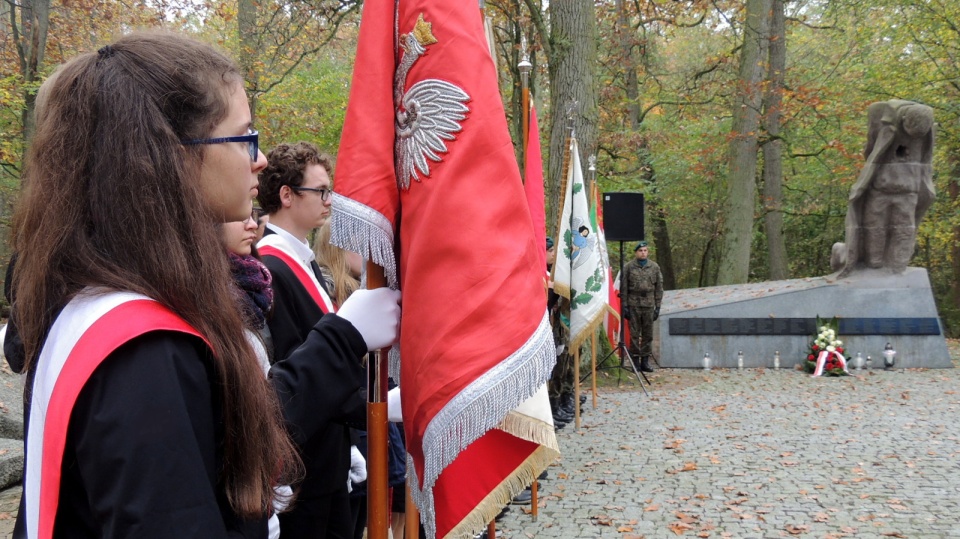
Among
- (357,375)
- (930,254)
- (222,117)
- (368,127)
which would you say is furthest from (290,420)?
(930,254)

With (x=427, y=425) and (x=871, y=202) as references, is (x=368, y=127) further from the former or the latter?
(x=871, y=202)

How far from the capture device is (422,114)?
2.10m

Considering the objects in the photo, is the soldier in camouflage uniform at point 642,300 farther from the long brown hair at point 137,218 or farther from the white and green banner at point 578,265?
the long brown hair at point 137,218

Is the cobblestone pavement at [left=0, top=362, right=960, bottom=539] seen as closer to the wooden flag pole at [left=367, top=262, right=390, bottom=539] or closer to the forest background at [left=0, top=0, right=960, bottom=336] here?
the forest background at [left=0, top=0, right=960, bottom=336]

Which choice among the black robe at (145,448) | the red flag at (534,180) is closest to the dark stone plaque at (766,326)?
the red flag at (534,180)

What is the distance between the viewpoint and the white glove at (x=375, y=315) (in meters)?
1.94

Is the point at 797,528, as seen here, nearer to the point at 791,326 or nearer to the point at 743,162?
the point at 791,326

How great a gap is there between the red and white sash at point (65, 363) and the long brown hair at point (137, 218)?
0.04 meters

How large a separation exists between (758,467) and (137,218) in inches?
272

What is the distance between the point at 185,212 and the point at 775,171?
21569mm

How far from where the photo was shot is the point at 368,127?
83.6 inches

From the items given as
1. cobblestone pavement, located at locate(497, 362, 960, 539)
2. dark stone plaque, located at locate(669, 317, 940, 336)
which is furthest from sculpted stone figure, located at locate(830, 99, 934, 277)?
cobblestone pavement, located at locate(497, 362, 960, 539)

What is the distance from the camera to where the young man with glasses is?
2469mm

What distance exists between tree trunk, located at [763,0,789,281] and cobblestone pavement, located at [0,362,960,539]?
9.37 meters
